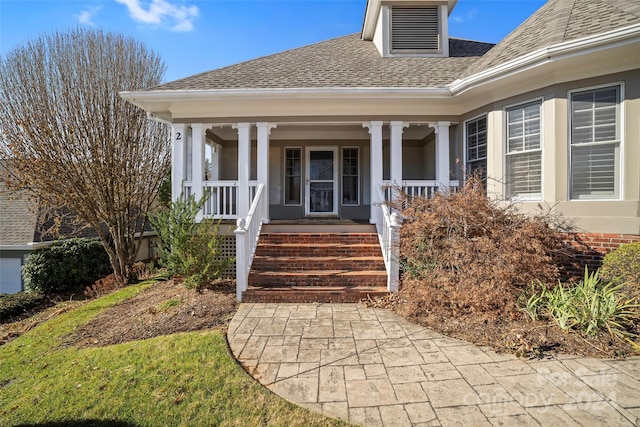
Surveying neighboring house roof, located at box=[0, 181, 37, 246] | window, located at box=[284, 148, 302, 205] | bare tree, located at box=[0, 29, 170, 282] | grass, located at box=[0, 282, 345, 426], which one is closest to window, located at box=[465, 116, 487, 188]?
window, located at box=[284, 148, 302, 205]

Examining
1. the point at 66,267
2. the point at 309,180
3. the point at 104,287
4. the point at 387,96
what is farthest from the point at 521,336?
the point at 66,267

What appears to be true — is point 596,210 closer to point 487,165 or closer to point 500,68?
point 487,165

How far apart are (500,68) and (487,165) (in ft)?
6.22

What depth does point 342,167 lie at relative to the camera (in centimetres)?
961

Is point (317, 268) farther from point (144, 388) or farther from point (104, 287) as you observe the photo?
point (104, 287)

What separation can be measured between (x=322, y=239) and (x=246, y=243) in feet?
6.04

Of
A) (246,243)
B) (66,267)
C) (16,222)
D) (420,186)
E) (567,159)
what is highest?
(567,159)

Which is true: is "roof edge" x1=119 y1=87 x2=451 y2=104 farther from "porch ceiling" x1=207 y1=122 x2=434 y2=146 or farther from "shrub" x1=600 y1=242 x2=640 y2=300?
"shrub" x1=600 y1=242 x2=640 y2=300

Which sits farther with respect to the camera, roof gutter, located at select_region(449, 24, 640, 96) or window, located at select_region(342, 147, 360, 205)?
window, located at select_region(342, 147, 360, 205)

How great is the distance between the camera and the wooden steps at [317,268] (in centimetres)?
526

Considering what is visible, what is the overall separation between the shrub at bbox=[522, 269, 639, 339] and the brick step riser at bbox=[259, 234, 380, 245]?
3204 millimetres

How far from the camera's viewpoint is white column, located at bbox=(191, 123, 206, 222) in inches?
289

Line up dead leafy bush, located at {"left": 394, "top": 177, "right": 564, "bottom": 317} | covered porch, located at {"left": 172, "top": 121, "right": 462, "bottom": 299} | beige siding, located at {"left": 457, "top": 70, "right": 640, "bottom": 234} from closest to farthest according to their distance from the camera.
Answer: dead leafy bush, located at {"left": 394, "top": 177, "right": 564, "bottom": 317}
beige siding, located at {"left": 457, "top": 70, "right": 640, "bottom": 234}
covered porch, located at {"left": 172, "top": 121, "right": 462, "bottom": 299}

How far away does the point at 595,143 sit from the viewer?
5.05 metres
